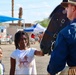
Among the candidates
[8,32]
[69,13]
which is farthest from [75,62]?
[8,32]

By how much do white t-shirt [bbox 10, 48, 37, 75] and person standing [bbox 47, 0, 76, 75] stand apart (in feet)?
6.06

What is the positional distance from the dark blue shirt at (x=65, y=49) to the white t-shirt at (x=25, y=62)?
1.91 meters

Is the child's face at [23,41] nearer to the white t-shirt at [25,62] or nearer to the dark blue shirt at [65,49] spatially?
the white t-shirt at [25,62]

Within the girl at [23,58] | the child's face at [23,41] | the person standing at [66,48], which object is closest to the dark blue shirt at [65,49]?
the person standing at [66,48]

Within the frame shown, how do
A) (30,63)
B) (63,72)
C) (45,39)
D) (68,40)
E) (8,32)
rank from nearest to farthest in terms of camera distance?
(68,40)
(63,72)
(45,39)
(30,63)
(8,32)

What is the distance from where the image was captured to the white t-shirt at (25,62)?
512 centimetres

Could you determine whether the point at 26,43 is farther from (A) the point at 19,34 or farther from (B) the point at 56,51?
(B) the point at 56,51

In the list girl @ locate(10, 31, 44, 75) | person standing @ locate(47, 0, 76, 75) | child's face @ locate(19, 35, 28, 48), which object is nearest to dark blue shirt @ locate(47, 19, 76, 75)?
person standing @ locate(47, 0, 76, 75)

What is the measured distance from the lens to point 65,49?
314 centimetres

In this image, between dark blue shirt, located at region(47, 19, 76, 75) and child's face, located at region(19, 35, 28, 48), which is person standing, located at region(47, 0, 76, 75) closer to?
dark blue shirt, located at region(47, 19, 76, 75)

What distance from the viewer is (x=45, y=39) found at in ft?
14.9

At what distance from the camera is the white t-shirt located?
5121 mm

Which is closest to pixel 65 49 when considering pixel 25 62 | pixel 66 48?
pixel 66 48

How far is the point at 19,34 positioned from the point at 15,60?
1.38ft
